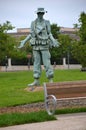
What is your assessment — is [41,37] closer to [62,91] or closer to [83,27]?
[62,91]

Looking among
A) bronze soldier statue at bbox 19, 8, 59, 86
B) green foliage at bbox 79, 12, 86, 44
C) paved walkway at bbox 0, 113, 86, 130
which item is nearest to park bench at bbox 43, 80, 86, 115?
paved walkway at bbox 0, 113, 86, 130

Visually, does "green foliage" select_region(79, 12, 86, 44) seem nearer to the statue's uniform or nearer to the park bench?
the statue's uniform

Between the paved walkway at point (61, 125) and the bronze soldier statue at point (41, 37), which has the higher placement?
the bronze soldier statue at point (41, 37)

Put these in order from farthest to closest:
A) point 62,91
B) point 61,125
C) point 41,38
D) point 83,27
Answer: point 83,27 < point 41,38 < point 62,91 < point 61,125

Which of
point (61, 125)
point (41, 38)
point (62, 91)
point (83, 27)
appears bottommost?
point (61, 125)

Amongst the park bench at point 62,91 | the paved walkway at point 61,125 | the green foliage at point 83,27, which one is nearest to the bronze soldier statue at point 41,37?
the park bench at point 62,91

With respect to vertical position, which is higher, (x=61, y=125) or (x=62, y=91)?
(x=62, y=91)

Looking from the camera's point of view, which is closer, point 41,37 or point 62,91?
point 62,91

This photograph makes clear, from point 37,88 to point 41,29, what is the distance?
2.34 m

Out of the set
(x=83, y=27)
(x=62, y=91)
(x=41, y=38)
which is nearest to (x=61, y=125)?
(x=62, y=91)

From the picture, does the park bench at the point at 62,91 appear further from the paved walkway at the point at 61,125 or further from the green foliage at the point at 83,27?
the green foliage at the point at 83,27

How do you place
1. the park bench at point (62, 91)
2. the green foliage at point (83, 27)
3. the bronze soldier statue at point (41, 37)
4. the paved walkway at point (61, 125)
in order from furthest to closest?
the green foliage at point (83, 27) < the bronze soldier statue at point (41, 37) < the park bench at point (62, 91) < the paved walkway at point (61, 125)

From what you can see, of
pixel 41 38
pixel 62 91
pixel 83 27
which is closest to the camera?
pixel 62 91

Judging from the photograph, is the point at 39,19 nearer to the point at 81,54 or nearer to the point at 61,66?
the point at 81,54
